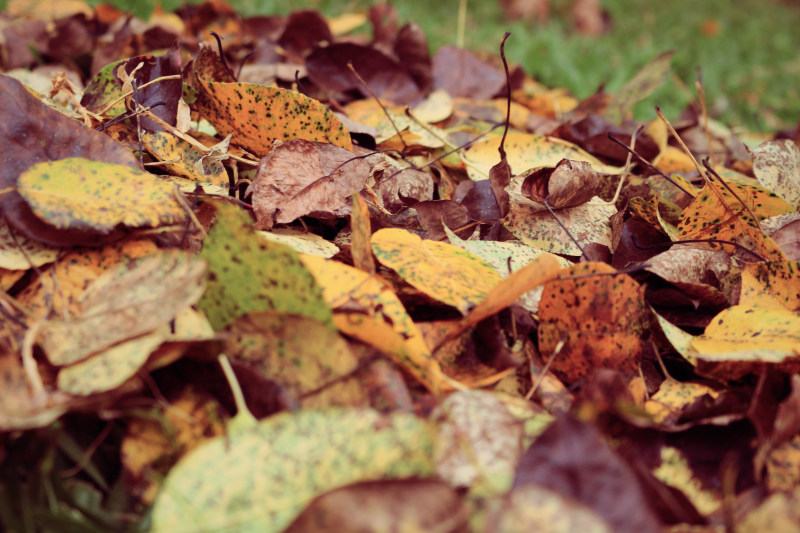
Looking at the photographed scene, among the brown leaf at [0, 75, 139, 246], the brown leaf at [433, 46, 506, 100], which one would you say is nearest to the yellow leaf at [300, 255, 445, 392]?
the brown leaf at [0, 75, 139, 246]

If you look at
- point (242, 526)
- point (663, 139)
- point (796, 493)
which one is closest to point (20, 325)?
point (242, 526)

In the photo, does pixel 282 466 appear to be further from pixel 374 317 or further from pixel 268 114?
pixel 268 114

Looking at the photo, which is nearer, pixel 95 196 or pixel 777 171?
pixel 95 196

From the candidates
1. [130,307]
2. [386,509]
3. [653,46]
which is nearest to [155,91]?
[130,307]

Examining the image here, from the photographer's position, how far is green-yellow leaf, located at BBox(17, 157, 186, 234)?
1.80ft

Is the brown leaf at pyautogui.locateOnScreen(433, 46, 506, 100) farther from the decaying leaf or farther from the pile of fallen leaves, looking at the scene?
the decaying leaf

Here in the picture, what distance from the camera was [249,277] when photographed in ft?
1.69

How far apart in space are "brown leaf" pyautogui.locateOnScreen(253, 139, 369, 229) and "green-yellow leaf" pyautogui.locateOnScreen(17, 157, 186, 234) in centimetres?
10

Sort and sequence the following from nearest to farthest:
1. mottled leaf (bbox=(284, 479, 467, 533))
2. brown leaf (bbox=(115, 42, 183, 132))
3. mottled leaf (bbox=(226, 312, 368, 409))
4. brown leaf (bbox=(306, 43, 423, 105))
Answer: mottled leaf (bbox=(284, 479, 467, 533)) < mottled leaf (bbox=(226, 312, 368, 409)) < brown leaf (bbox=(115, 42, 183, 132)) < brown leaf (bbox=(306, 43, 423, 105))

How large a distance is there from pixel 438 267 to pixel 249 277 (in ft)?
0.64

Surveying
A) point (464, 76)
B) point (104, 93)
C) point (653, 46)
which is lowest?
point (653, 46)

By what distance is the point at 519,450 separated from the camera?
0.48 meters

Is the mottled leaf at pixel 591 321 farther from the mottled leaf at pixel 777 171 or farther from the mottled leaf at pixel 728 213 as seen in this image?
the mottled leaf at pixel 777 171

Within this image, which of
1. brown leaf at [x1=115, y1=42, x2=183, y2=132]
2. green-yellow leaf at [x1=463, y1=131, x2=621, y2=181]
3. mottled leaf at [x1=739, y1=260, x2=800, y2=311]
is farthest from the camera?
green-yellow leaf at [x1=463, y1=131, x2=621, y2=181]
